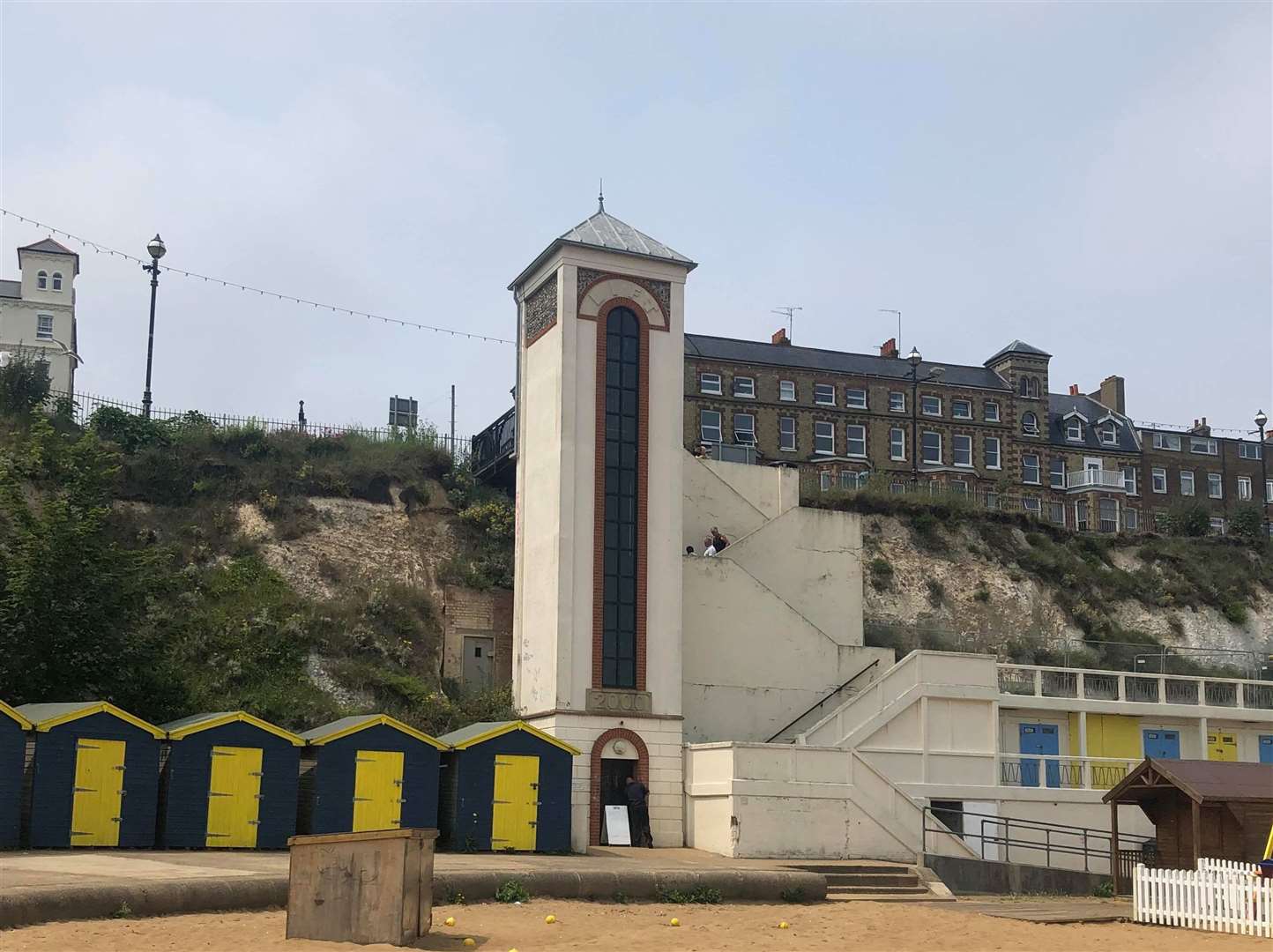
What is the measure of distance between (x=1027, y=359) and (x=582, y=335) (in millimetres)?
41654

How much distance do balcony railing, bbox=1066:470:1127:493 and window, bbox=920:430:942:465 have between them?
8.77 m

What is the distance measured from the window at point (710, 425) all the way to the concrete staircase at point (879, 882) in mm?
32882

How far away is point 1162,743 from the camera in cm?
3584

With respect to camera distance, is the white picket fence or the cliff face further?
the cliff face

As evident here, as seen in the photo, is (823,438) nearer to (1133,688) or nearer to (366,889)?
(1133,688)

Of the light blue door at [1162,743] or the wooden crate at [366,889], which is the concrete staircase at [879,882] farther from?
the wooden crate at [366,889]

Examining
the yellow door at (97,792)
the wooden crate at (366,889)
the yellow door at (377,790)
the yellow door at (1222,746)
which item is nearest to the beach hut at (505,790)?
the yellow door at (377,790)

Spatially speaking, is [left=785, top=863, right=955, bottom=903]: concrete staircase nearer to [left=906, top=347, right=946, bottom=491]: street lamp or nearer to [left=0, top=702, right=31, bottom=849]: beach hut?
[left=0, top=702, right=31, bottom=849]: beach hut

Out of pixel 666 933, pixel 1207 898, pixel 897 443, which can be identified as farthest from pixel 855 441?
pixel 666 933

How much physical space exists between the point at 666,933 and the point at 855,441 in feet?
147

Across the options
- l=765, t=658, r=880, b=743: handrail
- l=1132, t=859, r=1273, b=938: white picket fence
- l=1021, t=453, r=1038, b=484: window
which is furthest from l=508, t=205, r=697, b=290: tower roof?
l=1021, t=453, r=1038, b=484: window

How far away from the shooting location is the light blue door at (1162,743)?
117 feet

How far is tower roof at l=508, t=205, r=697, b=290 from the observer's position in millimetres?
32688

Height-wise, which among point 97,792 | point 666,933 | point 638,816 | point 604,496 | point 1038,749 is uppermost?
point 604,496
